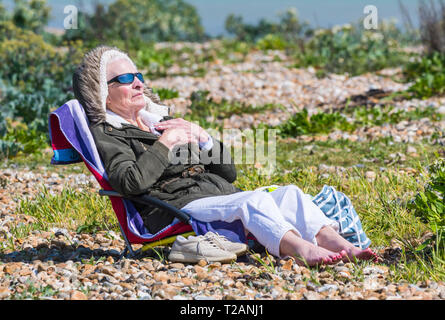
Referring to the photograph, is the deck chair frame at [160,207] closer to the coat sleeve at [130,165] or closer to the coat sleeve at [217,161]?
the coat sleeve at [130,165]

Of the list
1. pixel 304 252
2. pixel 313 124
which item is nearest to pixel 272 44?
pixel 313 124

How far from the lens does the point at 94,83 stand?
4152 millimetres

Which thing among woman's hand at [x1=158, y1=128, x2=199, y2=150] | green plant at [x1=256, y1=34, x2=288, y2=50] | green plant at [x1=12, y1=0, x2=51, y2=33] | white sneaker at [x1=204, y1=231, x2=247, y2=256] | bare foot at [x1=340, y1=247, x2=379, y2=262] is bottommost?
bare foot at [x1=340, y1=247, x2=379, y2=262]

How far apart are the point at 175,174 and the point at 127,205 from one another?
0.36 meters

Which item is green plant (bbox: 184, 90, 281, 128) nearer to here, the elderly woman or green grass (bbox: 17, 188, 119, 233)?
green grass (bbox: 17, 188, 119, 233)

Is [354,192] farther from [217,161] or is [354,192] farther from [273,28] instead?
[273,28]

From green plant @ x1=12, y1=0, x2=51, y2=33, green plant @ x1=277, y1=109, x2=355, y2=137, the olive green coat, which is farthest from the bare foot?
green plant @ x1=12, y1=0, x2=51, y2=33

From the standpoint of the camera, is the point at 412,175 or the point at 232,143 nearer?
the point at 412,175

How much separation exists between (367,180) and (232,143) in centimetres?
220

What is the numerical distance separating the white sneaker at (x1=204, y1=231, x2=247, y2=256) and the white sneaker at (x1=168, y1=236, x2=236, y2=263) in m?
0.02

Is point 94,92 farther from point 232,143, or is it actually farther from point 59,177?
point 232,143

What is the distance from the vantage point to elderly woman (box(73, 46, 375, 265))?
12.4 ft
